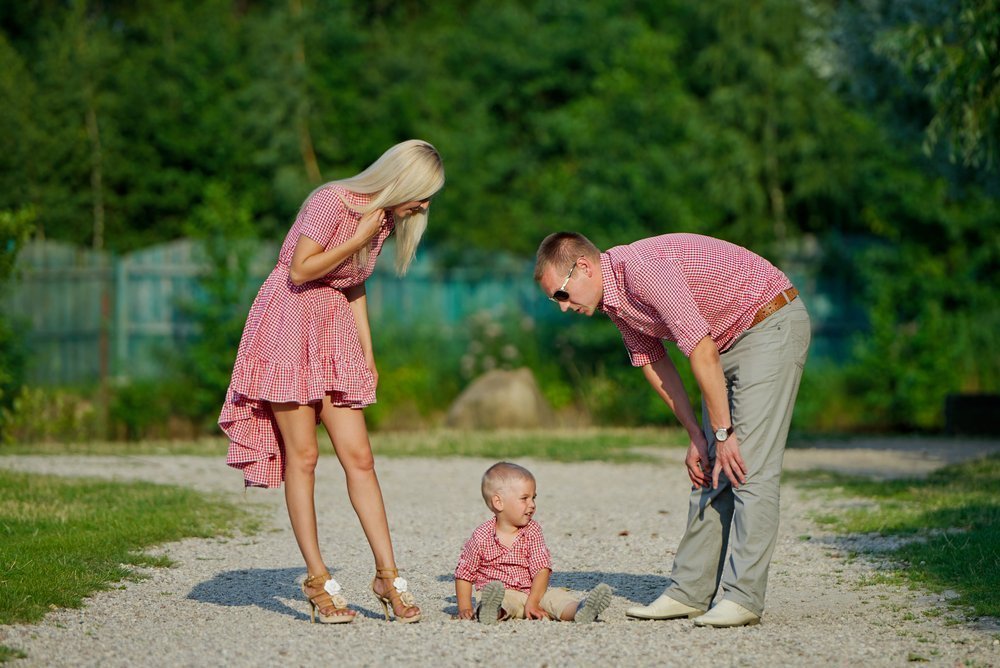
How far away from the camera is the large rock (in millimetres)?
18000

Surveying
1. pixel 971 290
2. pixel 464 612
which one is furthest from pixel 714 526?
pixel 971 290

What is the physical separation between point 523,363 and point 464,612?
1445 cm

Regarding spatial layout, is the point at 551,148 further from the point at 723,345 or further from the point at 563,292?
the point at 563,292

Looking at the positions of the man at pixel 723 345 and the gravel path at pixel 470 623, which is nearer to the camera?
the gravel path at pixel 470 623

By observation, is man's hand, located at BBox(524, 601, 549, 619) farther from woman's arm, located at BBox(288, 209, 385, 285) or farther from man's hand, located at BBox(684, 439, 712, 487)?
woman's arm, located at BBox(288, 209, 385, 285)

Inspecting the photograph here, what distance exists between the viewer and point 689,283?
545cm

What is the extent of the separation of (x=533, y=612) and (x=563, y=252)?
157 centimetres

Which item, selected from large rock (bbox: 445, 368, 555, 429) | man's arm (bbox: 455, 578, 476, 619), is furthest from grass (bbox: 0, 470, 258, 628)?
large rock (bbox: 445, 368, 555, 429)

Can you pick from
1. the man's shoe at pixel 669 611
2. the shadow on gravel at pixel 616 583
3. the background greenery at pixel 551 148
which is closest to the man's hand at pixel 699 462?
the man's shoe at pixel 669 611

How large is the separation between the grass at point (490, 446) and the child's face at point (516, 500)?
7.63 meters

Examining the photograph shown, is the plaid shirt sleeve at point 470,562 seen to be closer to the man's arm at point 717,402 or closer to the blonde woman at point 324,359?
the blonde woman at point 324,359

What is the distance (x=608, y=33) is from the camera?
27016 millimetres

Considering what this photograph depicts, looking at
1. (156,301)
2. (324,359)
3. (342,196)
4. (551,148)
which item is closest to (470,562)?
(324,359)

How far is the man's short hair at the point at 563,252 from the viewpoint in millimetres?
5359
